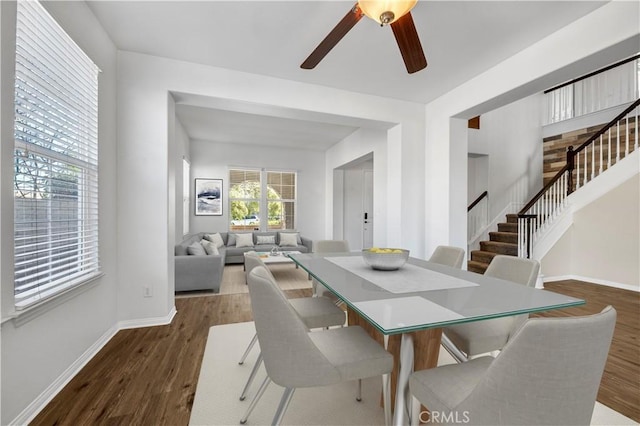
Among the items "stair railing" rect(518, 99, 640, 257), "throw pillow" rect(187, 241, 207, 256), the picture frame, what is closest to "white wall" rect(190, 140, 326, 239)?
the picture frame

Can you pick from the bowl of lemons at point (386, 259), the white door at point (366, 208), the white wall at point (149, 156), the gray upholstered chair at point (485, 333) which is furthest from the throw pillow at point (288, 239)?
the gray upholstered chair at point (485, 333)

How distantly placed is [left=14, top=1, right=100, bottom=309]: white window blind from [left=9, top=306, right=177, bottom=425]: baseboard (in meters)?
0.56

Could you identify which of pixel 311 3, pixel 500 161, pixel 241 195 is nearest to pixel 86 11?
pixel 311 3

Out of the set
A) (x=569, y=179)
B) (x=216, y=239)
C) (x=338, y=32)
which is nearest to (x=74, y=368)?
(x=338, y=32)

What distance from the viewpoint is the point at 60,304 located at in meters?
1.72

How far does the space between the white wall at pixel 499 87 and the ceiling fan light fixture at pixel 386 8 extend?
1.73m

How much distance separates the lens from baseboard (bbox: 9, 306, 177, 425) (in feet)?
4.76

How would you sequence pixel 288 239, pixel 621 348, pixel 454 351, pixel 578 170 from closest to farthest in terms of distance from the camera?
pixel 454 351, pixel 621 348, pixel 578 170, pixel 288 239

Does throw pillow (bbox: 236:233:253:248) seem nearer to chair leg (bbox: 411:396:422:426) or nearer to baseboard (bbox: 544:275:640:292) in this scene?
chair leg (bbox: 411:396:422:426)

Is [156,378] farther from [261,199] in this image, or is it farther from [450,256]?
[261,199]

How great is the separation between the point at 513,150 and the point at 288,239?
207 inches

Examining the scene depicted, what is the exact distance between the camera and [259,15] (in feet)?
7.24

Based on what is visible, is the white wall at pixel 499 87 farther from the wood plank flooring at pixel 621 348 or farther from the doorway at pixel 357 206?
the doorway at pixel 357 206

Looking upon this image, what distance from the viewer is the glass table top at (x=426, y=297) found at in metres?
0.94
